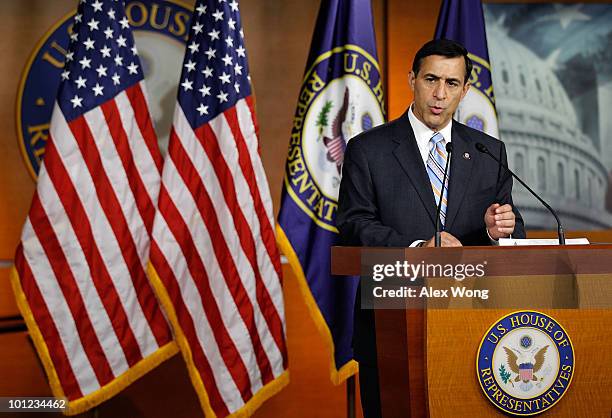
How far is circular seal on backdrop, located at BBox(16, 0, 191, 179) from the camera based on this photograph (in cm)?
374

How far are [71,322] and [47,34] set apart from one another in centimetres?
158

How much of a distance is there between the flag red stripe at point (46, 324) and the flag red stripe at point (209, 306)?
53 centimetres

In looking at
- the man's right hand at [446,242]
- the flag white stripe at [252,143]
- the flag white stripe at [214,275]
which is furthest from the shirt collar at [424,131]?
the flag white stripe at [214,275]

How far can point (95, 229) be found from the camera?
311 centimetres

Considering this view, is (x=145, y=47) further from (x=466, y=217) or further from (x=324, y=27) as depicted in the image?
(x=466, y=217)

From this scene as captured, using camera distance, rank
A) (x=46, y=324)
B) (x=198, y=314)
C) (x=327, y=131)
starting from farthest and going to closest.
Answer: (x=327, y=131) → (x=198, y=314) → (x=46, y=324)

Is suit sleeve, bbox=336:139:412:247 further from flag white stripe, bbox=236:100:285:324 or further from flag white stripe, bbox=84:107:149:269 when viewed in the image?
flag white stripe, bbox=84:107:149:269

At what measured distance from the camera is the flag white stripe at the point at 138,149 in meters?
3.19

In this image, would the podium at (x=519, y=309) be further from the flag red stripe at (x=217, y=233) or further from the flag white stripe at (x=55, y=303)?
the flag white stripe at (x=55, y=303)

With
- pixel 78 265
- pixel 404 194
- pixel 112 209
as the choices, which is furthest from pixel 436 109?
pixel 78 265

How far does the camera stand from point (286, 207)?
3.31 m

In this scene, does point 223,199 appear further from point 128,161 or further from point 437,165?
point 437,165

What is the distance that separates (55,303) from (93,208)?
1.38ft

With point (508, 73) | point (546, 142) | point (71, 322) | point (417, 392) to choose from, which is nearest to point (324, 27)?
point (508, 73)
